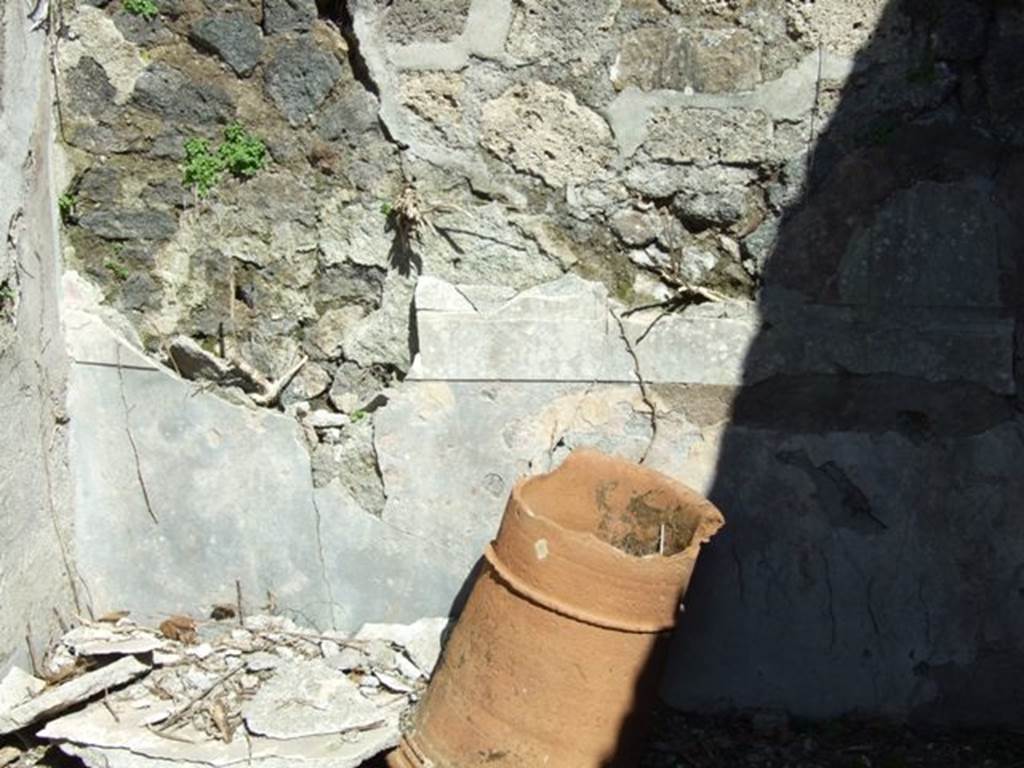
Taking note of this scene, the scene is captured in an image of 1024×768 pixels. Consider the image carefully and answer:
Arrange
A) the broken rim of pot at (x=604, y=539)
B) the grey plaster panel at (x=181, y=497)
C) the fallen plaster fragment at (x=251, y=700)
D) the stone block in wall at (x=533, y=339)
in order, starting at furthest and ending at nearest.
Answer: the grey plaster panel at (x=181, y=497)
the stone block in wall at (x=533, y=339)
the fallen plaster fragment at (x=251, y=700)
the broken rim of pot at (x=604, y=539)

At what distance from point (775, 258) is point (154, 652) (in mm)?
1795

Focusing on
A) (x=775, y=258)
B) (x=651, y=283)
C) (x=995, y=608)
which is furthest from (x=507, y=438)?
(x=995, y=608)

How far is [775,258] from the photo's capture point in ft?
10.4

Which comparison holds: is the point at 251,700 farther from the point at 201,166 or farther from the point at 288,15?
the point at 288,15

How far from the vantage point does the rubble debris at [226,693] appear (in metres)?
3.00

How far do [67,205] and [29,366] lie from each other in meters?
0.45

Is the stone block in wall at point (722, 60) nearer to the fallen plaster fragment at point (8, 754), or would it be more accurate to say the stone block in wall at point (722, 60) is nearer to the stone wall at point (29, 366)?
the stone wall at point (29, 366)

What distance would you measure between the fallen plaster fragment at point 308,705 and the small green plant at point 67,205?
4.06 ft

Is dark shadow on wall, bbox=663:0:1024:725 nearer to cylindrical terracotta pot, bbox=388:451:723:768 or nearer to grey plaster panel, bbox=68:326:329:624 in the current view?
cylindrical terracotta pot, bbox=388:451:723:768

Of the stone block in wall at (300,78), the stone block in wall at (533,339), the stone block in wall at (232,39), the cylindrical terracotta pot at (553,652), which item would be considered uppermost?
the stone block in wall at (232,39)

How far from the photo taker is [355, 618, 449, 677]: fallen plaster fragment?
331 centimetres

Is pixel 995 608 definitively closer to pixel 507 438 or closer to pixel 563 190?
pixel 507 438

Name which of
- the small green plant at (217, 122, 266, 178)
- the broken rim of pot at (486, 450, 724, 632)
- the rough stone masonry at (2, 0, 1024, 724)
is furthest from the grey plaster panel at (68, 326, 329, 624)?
the broken rim of pot at (486, 450, 724, 632)

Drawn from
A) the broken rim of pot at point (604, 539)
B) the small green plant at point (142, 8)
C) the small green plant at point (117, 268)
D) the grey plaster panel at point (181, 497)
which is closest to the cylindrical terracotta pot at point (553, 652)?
the broken rim of pot at point (604, 539)
